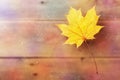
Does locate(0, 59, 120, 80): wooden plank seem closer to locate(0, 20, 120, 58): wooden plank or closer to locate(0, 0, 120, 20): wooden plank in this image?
locate(0, 20, 120, 58): wooden plank

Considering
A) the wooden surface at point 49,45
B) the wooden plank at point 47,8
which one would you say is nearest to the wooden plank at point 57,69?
the wooden surface at point 49,45

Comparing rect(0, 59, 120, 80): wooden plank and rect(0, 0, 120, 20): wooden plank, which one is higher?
rect(0, 0, 120, 20): wooden plank

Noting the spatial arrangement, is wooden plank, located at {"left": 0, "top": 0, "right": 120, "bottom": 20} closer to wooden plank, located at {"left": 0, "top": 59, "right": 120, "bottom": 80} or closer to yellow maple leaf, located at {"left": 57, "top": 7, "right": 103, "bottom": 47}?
yellow maple leaf, located at {"left": 57, "top": 7, "right": 103, "bottom": 47}

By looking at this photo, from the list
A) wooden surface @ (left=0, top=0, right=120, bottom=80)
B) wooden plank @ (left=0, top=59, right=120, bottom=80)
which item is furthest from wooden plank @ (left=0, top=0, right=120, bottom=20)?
wooden plank @ (left=0, top=59, right=120, bottom=80)

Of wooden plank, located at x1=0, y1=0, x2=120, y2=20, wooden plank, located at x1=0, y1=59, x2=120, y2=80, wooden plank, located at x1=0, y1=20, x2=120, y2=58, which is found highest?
wooden plank, located at x1=0, y1=0, x2=120, y2=20

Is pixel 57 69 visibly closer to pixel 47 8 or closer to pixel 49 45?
pixel 49 45

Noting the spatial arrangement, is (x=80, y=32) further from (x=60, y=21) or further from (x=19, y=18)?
(x=19, y=18)

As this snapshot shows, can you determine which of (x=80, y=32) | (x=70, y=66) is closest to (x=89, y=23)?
(x=80, y=32)
